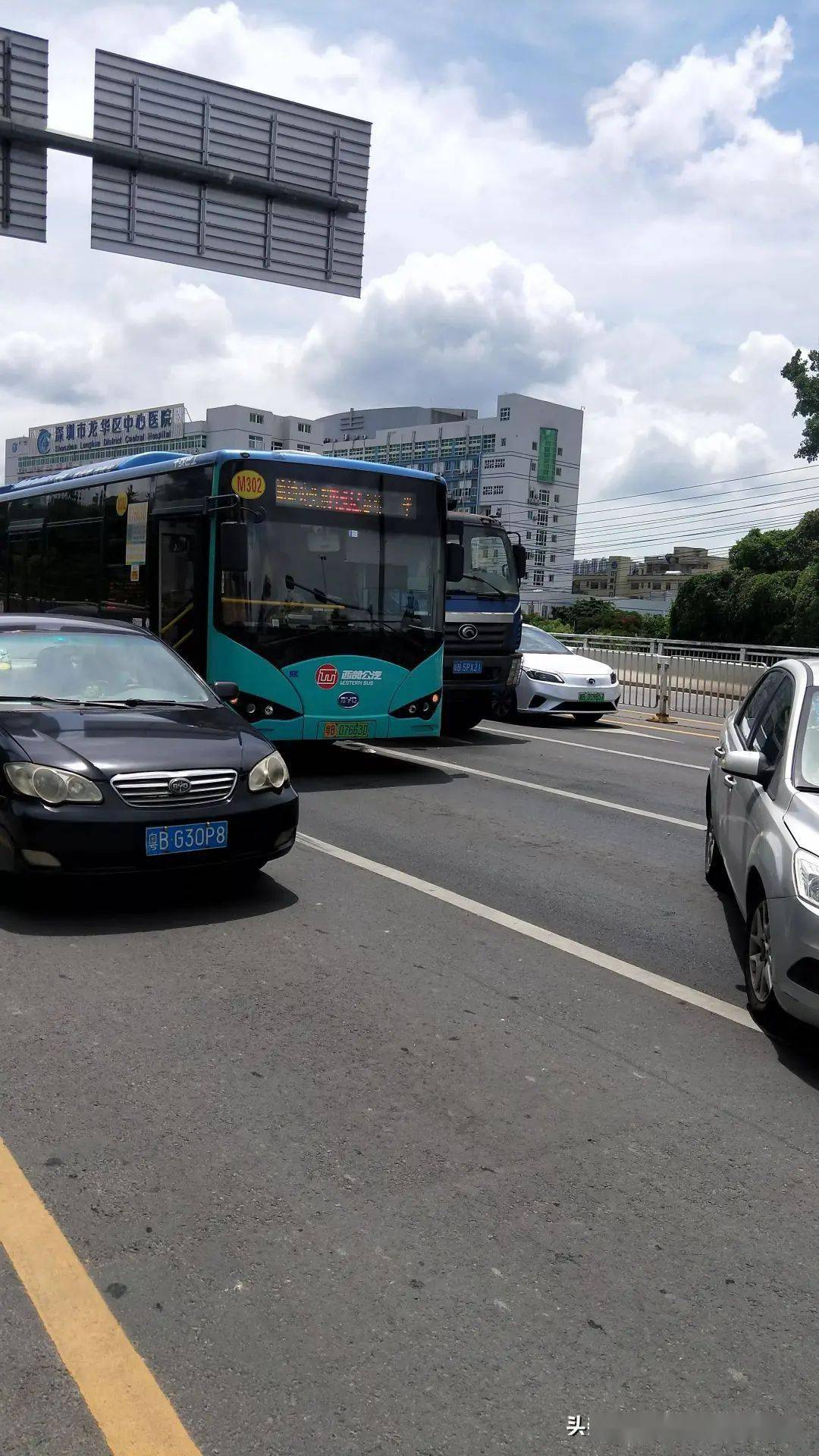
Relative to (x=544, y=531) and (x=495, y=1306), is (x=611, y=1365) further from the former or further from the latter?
(x=544, y=531)

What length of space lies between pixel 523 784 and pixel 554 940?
552 centimetres

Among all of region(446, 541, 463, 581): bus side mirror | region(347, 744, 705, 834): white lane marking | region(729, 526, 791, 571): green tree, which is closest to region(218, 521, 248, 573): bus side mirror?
region(446, 541, 463, 581): bus side mirror

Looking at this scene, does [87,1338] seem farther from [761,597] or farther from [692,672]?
[761,597]

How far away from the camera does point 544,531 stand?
150 metres

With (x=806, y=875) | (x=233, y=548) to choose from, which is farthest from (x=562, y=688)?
(x=806, y=875)

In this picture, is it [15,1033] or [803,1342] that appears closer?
[803,1342]

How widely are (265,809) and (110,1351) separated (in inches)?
152

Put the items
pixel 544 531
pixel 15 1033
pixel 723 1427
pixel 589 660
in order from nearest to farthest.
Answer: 1. pixel 723 1427
2. pixel 15 1033
3. pixel 589 660
4. pixel 544 531

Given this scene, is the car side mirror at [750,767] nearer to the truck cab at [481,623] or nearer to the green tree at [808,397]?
the truck cab at [481,623]

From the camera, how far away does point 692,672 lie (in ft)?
72.4

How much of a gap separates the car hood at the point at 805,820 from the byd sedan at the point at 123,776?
8.87ft

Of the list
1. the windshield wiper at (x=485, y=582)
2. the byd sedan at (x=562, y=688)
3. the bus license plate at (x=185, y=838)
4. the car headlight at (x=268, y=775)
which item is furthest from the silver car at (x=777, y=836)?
the byd sedan at (x=562, y=688)

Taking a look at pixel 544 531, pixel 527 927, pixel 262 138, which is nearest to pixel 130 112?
pixel 262 138

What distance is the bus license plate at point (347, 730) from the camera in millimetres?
11516
